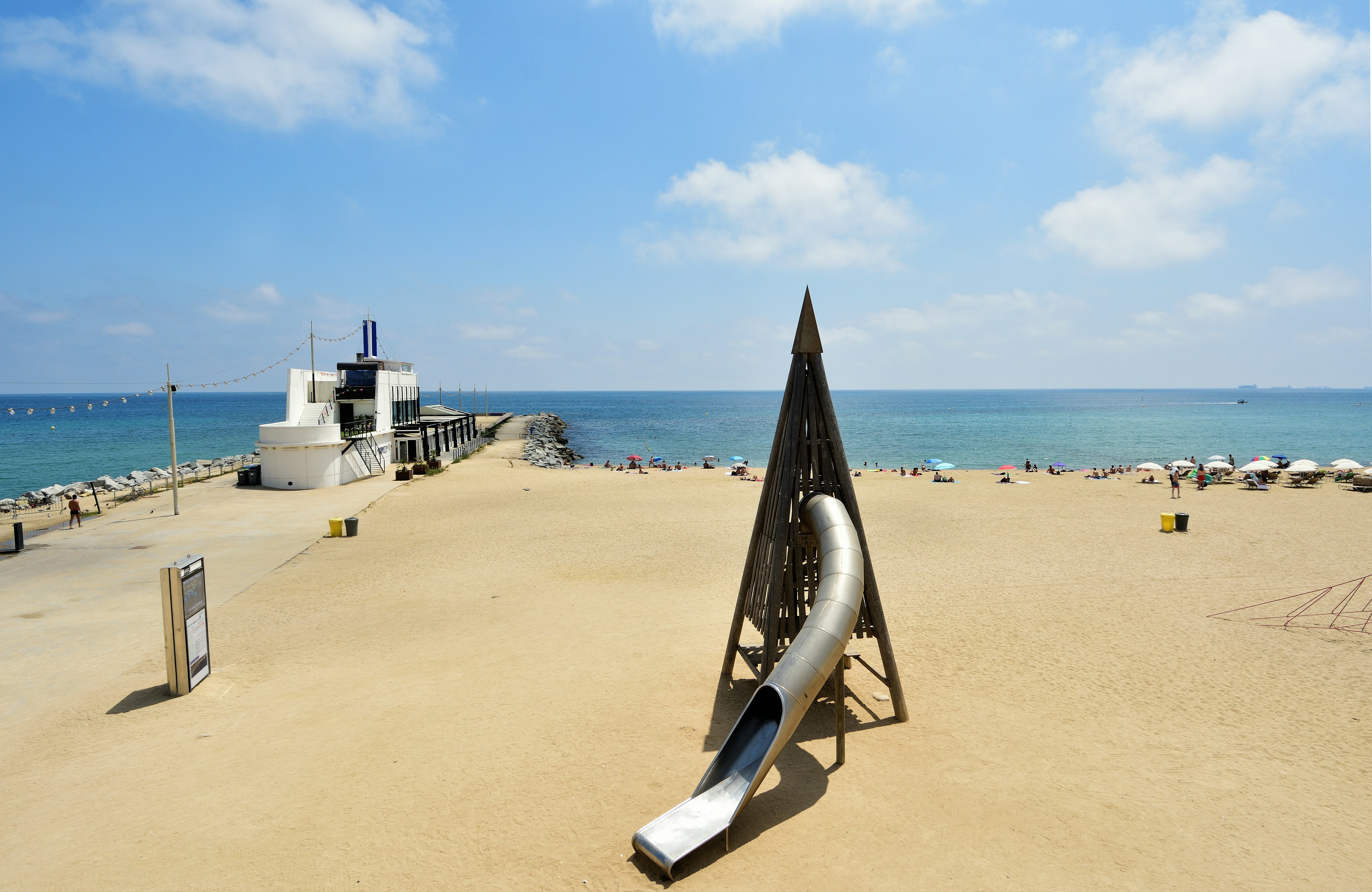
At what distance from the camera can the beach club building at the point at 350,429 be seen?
29438mm

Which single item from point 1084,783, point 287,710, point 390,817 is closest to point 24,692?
point 287,710

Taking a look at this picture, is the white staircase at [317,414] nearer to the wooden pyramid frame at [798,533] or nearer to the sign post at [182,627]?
the sign post at [182,627]

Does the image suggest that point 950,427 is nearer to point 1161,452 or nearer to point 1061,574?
point 1161,452

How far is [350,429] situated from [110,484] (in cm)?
1535

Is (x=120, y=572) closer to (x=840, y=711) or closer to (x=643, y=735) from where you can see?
(x=643, y=735)

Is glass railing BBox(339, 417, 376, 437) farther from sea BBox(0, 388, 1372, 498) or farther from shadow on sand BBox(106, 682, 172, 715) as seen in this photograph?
shadow on sand BBox(106, 682, 172, 715)

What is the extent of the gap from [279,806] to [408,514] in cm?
1836

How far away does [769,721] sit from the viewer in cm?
688

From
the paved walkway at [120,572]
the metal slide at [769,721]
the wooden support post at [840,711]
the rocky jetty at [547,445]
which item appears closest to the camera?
the metal slide at [769,721]

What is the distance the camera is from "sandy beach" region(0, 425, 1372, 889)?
19.8 feet

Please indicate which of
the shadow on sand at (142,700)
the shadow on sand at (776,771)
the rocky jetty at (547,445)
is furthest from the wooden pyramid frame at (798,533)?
the rocky jetty at (547,445)

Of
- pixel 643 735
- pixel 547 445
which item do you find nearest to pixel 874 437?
pixel 547 445

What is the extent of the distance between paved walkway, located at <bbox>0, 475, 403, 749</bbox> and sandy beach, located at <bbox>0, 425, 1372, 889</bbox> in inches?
4.6

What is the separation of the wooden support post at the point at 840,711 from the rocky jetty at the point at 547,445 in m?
35.7
